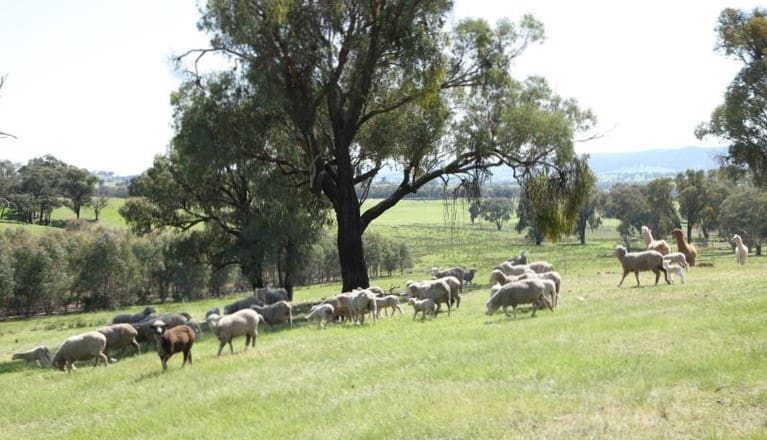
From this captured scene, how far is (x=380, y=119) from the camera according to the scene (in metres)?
33.1

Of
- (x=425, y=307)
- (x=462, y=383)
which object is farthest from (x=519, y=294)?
(x=462, y=383)

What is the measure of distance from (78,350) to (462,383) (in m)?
11.8

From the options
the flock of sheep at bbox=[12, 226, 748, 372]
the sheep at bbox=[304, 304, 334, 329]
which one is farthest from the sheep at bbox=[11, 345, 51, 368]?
the sheep at bbox=[304, 304, 334, 329]

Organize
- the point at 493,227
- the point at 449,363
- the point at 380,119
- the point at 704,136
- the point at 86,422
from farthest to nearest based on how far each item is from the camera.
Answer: the point at 493,227 < the point at 704,136 < the point at 380,119 < the point at 449,363 < the point at 86,422

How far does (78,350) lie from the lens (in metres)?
18.6

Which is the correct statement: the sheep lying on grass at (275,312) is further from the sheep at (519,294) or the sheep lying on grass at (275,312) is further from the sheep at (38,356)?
the sheep at (519,294)

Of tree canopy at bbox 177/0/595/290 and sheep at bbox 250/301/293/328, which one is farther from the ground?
tree canopy at bbox 177/0/595/290

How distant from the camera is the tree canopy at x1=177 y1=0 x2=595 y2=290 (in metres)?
27.5

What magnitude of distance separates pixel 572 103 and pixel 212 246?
25.9m

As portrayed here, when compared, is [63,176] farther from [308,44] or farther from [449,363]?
[449,363]

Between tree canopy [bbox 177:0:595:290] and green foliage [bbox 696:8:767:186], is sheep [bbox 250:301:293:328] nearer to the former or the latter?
tree canopy [bbox 177:0:595:290]

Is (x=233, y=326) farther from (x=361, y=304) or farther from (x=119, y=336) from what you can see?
(x=361, y=304)

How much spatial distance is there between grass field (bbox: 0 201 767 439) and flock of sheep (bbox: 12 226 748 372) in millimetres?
546

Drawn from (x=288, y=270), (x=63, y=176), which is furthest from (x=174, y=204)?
(x=63, y=176)
